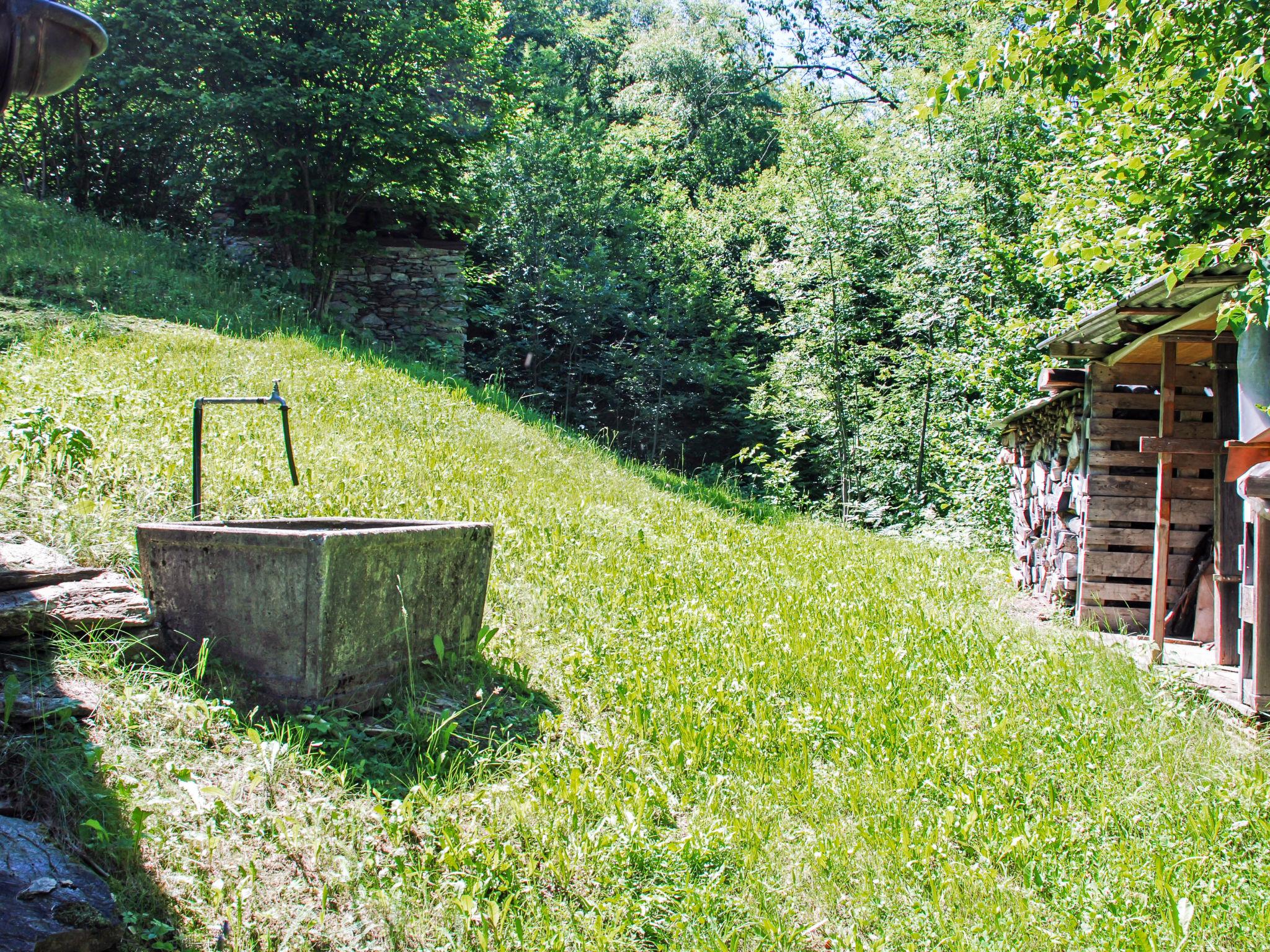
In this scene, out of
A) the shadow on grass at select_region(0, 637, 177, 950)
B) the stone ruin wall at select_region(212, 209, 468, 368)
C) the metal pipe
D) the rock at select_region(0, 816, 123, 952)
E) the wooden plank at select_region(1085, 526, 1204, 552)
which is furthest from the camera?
the stone ruin wall at select_region(212, 209, 468, 368)

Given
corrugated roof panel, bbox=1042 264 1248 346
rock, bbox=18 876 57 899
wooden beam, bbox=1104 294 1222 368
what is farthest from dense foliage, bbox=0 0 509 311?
rock, bbox=18 876 57 899

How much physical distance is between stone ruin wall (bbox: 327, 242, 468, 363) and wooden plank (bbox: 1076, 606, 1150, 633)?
9.44 meters

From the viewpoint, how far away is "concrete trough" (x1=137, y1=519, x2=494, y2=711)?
2797 mm

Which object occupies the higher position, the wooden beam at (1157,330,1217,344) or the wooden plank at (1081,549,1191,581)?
the wooden beam at (1157,330,1217,344)

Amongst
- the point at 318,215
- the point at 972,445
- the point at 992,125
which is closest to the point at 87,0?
the point at 318,215

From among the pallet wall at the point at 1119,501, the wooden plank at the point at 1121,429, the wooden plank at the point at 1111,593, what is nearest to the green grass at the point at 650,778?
the wooden plank at the point at 1111,593

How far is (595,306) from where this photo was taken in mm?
14859

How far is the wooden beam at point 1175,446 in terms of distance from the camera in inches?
191

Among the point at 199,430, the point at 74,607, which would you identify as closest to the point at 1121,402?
the point at 199,430

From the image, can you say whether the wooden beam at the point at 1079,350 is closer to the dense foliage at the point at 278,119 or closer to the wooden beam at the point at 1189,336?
the wooden beam at the point at 1189,336

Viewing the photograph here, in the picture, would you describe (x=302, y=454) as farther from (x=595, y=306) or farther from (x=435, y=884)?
(x=595, y=306)

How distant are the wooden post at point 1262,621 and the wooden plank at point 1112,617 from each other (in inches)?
79.9

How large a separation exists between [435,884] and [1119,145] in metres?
7.07

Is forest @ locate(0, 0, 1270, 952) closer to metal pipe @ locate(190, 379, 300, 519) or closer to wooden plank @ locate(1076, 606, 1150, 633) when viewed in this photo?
wooden plank @ locate(1076, 606, 1150, 633)
